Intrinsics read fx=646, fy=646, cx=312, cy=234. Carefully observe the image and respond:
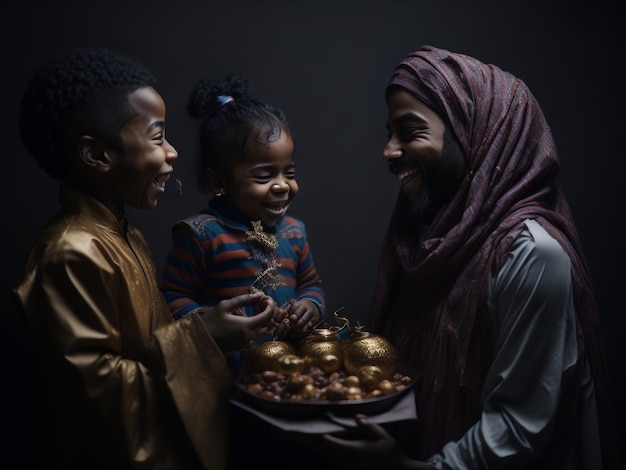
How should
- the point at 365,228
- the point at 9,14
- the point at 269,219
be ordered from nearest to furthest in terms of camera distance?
1. the point at 269,219
2. the point at 9,14
3. the point at 365,228

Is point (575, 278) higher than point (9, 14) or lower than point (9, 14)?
lower

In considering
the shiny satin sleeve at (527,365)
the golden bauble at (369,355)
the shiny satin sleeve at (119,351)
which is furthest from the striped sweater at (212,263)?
the shiny satin sleeve at (527,365)

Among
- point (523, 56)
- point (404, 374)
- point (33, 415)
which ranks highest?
point (523, 56)

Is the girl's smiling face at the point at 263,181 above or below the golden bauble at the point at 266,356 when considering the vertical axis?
above

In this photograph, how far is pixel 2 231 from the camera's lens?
182 centimetres

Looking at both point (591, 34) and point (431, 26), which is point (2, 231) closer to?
point (431, 26)

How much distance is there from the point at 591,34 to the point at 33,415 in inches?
78.3

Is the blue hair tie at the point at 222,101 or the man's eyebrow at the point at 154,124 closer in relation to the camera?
the man's eyebrow at the point at 154,124

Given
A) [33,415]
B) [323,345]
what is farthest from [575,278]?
[33,415]

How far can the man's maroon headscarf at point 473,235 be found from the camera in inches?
54.2

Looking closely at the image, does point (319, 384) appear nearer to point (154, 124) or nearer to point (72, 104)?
point (154, 124)

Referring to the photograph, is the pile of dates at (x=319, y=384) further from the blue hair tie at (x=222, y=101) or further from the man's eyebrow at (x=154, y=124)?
the blue hair tie at (x=222, y=101)

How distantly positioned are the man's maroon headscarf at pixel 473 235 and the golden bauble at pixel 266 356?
1.08ft

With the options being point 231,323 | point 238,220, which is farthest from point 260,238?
point 231,323
